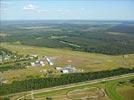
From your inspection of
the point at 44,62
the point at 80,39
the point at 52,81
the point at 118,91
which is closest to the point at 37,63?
the point at 44,62

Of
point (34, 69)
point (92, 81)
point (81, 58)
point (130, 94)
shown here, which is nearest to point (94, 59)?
point (81, 58)

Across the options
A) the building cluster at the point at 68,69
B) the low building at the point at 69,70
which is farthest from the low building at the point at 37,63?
the low building at the point at 69,70

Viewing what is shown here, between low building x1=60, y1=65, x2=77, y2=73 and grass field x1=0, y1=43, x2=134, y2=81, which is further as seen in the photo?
low building x1=60, y1=65, x2=77, y2=73

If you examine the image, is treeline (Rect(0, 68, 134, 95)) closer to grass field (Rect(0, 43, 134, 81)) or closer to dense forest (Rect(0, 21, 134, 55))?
grass field (Rect(0, 43, 134, 81))

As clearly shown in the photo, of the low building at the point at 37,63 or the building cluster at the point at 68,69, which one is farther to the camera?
the low building at the point at 37,63

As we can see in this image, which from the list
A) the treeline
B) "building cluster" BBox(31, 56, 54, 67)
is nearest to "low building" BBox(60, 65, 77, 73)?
the treeline

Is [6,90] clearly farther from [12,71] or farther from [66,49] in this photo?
[66,49]

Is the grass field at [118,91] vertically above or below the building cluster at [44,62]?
below

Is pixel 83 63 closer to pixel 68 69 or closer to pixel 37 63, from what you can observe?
pixel 68 69

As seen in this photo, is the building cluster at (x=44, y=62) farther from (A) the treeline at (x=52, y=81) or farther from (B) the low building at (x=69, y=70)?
(A) the treeline at (x=52, y=81)
